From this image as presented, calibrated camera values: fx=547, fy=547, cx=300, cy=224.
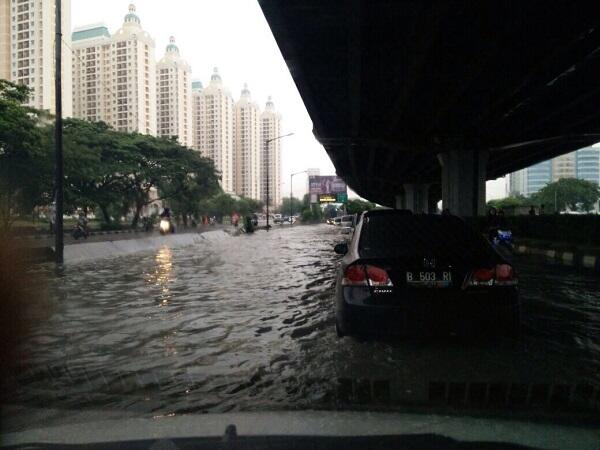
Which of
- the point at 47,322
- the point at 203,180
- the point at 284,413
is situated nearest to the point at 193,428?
the point at 284,413

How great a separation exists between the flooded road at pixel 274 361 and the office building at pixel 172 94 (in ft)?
175

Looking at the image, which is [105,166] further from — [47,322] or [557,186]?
[557,186]

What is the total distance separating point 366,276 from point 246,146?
4062 inches

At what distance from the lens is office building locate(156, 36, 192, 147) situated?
195 feet

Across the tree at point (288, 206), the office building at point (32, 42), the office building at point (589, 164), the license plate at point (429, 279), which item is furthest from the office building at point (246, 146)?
the license plate at point (429, 279)

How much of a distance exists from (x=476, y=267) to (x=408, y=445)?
8.95ft

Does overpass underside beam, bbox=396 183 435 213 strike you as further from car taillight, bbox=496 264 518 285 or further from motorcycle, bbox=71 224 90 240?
car taillight, bbox=496 264 518 285

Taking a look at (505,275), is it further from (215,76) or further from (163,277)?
(215,76)

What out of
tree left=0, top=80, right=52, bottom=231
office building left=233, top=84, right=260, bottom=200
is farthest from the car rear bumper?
office building left=233, top=84, right=260, bottom=200

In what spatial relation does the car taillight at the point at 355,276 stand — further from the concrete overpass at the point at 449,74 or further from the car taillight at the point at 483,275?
the concrete overpass at the point at 449,74

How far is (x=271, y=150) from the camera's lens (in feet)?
400

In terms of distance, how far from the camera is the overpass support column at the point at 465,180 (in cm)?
2966

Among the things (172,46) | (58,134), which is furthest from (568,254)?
(172,46)

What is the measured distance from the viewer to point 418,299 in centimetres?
511
